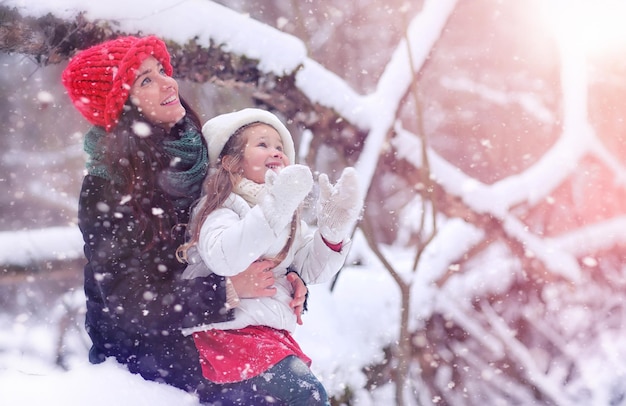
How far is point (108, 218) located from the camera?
152 centimetres

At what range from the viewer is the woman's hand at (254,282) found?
4.91 feet

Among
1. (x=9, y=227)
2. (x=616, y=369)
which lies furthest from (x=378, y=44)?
(x=9, y=227)

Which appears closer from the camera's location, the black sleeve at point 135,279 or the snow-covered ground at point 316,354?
the snow-covered ground at point 316,354

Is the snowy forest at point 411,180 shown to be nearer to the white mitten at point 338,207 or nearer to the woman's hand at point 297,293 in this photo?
the woman's hand at point 297,293

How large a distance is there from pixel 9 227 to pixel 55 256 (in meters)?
3.79

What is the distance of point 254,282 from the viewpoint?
4.93 feet

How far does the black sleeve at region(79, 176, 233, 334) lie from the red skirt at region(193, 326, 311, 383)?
0.07 metres

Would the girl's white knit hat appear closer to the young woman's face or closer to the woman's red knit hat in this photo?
the young woman's face

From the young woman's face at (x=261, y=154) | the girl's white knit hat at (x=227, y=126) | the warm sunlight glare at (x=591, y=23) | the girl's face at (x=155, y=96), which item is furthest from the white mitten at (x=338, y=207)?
the warm sunlight glare at (x=591, y=23)

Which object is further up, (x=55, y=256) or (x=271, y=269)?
(x=271, y=269)

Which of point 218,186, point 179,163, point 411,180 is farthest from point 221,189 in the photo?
point 411,180

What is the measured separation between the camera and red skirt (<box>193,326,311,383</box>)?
4.74 ft

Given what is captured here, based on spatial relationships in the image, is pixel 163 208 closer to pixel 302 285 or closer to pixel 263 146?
pixel 263 146

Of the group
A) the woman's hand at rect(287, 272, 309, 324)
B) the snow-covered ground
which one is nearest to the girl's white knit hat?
the woman's hand at rect(287, 272, 309, 324)
